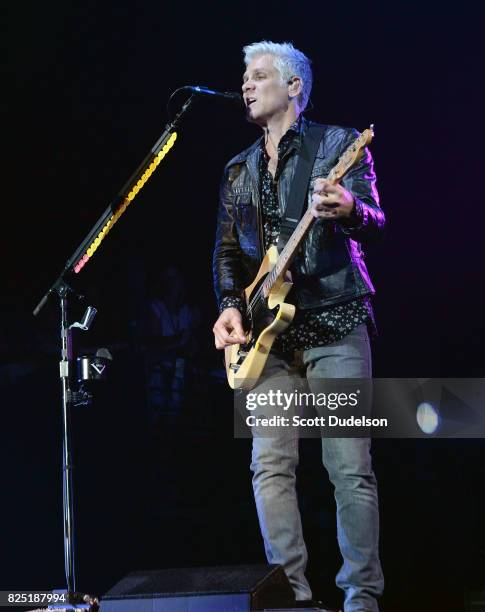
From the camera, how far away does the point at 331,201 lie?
250cm

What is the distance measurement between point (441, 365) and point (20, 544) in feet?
8.34

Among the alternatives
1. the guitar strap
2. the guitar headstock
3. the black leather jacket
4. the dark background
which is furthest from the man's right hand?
the dark background

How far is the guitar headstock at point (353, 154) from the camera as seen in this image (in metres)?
2.52

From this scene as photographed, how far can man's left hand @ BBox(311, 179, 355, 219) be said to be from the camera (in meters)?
2.49

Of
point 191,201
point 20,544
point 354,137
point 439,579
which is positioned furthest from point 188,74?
point 439,579

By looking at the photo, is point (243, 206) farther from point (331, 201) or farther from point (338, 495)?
point (338, 495)

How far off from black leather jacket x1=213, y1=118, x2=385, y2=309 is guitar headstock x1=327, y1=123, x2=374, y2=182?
0.10 metres

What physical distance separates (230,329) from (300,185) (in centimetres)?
56

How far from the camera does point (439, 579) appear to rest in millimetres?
4020

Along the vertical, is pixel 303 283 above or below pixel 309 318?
above

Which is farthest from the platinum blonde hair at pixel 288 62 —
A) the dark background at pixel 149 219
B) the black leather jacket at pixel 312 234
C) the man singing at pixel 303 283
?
the dark background at pixel 149 219

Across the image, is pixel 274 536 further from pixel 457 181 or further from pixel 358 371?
pixel 457 181

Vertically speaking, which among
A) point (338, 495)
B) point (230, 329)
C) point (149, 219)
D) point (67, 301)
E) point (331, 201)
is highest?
point (149, 219)

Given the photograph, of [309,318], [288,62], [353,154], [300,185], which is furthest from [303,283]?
[288,62]
